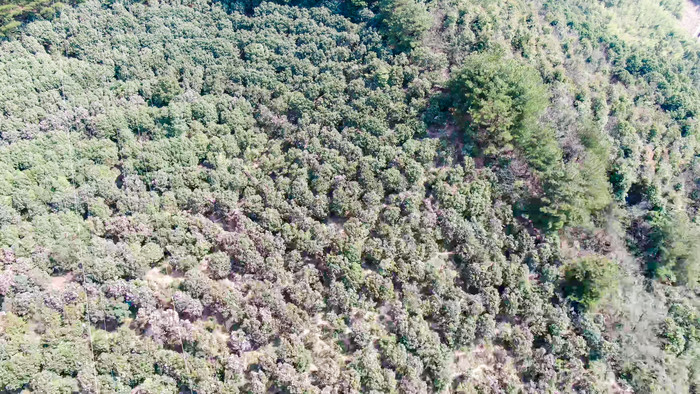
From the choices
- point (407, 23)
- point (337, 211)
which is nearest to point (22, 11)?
A: point (407, 23)

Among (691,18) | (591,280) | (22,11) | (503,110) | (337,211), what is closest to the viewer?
(591,280)

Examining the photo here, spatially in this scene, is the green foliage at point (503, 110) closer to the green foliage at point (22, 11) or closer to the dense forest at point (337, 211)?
the dense forest at point (337, 211)

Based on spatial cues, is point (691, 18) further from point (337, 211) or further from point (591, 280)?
point (337, 211)

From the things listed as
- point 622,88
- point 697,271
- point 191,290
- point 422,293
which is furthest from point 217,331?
point 622,88

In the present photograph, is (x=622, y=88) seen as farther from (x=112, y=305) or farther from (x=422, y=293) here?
(x=112, y=305)

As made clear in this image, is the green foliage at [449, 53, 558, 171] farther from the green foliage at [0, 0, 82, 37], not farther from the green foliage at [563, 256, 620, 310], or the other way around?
the green foliage at [0, 0, 82, 37]

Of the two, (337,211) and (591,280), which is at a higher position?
(591,280)

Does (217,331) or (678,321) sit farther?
(678,321)

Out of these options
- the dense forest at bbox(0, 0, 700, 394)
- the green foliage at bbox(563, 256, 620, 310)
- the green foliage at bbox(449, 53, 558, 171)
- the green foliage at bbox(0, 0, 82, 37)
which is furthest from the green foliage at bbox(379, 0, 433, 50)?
the green foliage at bbox(0, 0, 82, 37)
